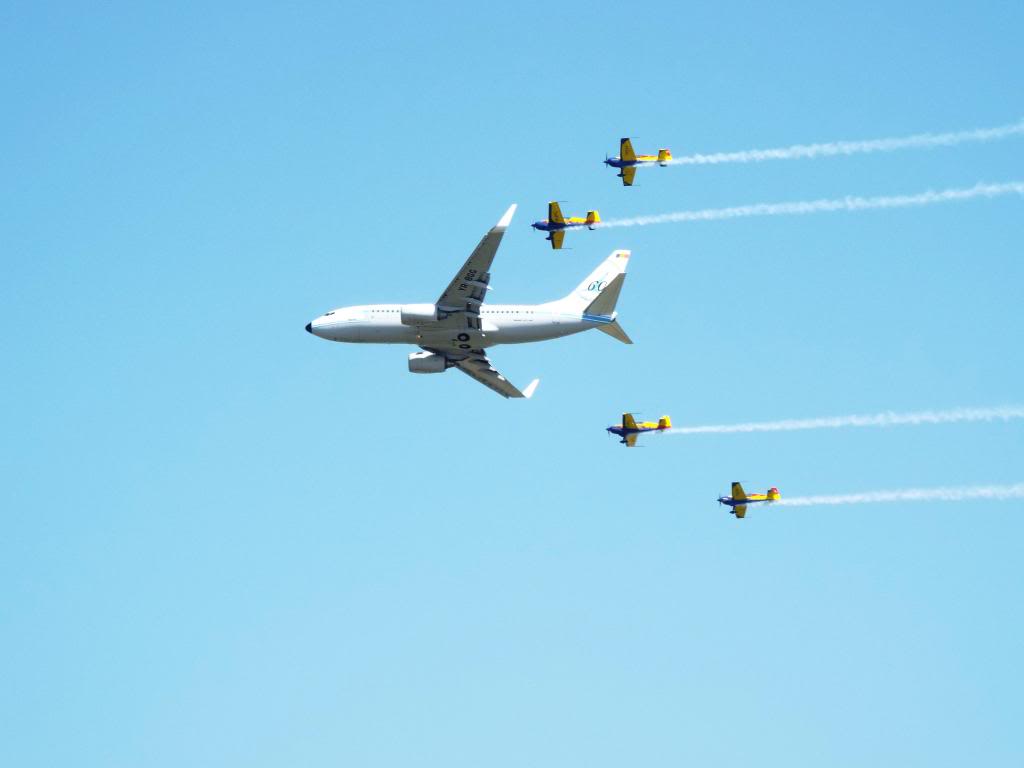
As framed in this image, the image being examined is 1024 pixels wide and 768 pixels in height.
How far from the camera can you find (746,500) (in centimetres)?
11194

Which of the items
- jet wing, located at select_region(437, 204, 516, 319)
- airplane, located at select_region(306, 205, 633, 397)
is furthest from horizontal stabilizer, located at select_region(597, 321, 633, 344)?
jet wing, located at select_region(437, 204, 516, 319)

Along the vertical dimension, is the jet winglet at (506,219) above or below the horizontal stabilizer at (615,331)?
above

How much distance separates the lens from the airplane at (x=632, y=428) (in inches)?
4483

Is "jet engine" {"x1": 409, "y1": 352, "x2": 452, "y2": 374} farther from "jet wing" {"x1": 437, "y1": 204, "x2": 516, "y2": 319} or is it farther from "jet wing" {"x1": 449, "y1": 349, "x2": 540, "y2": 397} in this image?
"jet wing" {"x1": 437, "y1": 204, "x2": 516, "y2": 319}

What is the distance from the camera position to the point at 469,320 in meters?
103

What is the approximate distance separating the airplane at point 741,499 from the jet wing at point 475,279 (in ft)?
77.2

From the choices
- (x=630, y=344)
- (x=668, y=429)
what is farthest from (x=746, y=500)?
(x=630, y=344)

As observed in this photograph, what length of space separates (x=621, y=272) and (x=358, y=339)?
64.7ft

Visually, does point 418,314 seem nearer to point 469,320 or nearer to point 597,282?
point 469,320

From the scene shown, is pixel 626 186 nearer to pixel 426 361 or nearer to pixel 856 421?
pixel 426 361

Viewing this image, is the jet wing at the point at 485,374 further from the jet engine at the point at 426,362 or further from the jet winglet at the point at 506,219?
the jet winglet at the point at 506,219

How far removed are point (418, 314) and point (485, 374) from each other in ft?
37.6

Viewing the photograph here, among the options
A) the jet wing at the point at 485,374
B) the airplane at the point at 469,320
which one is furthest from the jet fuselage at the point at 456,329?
the jet wing at the point at 485,374

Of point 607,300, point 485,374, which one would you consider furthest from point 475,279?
point 485,374
